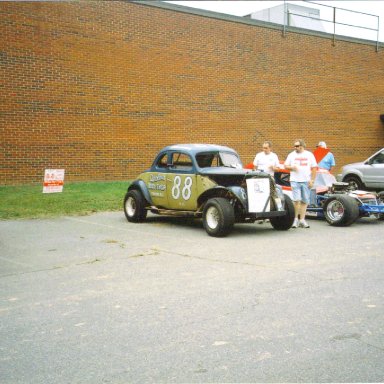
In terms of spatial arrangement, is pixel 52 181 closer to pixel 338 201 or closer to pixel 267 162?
pixel 267 162

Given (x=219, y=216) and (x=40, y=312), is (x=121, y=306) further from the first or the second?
(x=219, y=216)

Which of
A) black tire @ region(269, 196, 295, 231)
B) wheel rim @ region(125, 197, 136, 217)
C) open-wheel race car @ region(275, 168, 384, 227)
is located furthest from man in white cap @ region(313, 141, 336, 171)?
wheel rim @ region(125, 197, 136, 217)

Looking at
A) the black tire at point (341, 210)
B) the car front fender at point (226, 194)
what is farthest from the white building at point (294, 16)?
the car front fender at point (226, 194)

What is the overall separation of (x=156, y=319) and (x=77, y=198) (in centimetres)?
1050

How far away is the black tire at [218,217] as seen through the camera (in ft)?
32.5

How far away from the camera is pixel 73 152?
18078mm

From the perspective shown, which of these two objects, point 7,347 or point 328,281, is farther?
point 328,281

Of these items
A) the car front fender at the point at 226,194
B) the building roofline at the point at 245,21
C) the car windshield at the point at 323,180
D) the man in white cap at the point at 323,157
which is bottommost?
the car front fender at the point at 226,194

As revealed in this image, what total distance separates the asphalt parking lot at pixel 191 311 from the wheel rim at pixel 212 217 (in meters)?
0.65

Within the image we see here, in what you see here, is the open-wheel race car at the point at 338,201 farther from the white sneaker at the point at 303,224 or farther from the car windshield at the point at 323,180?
the white sneaker at the point at 303,224

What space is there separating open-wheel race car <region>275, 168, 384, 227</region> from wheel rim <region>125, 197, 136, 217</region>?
11.8 ft

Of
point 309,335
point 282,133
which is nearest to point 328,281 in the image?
point 309,335

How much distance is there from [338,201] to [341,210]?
0.67ft

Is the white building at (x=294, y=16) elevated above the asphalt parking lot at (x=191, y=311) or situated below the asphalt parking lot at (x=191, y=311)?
above
